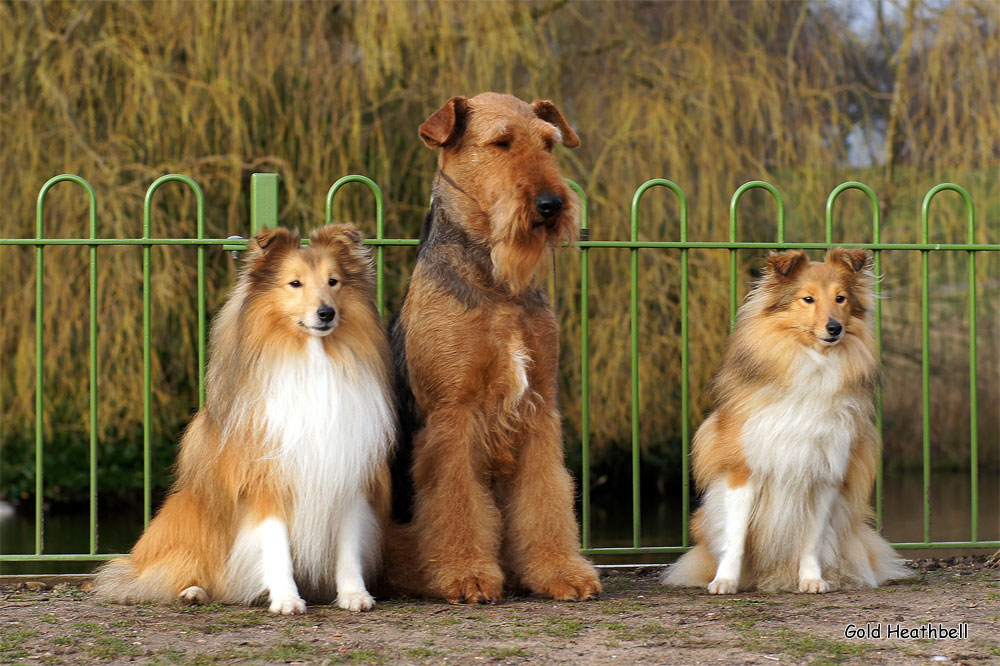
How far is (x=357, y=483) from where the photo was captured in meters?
3.98

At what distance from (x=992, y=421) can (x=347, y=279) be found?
334 inches

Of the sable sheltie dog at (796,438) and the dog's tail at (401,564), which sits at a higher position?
the sable sheltie dog at (796,438)

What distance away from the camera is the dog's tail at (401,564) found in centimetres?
428

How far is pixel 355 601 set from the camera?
396 centimetres

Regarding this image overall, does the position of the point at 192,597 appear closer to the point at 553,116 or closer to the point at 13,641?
the point at 13,641

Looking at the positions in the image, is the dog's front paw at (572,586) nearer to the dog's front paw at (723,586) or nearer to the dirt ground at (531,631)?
the dirt ground at (531,631)

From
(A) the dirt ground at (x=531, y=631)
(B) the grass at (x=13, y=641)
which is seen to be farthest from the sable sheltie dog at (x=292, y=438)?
(B) the grass at (x=13, y=641)

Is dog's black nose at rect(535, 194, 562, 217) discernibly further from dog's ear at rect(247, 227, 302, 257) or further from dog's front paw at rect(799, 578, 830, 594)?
dog's front paw at rect(799, 578, 830, 594)

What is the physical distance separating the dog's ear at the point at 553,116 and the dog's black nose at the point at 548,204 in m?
0.52

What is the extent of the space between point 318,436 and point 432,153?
5232 millimetres

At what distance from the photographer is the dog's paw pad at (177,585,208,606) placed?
411cm

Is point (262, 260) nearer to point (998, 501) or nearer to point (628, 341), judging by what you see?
point (628, 341)

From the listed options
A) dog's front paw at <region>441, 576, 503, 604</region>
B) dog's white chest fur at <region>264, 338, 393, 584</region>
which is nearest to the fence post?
dog's white chest fur at <region>264, 338, 393, 584</region>

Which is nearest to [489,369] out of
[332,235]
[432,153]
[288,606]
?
[332,235]
